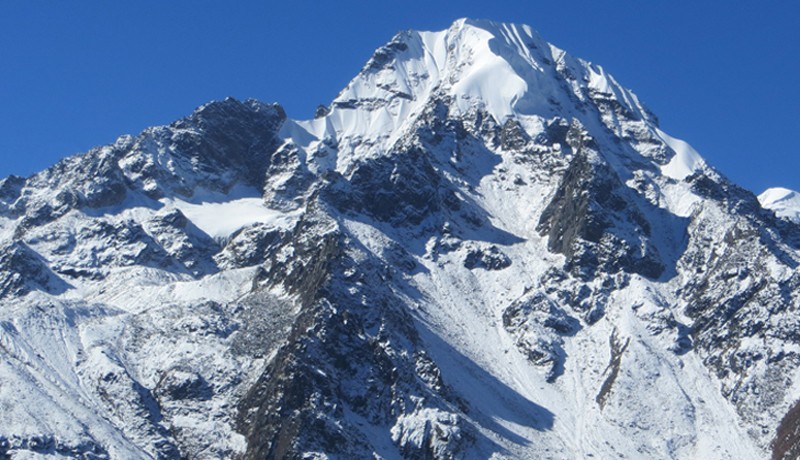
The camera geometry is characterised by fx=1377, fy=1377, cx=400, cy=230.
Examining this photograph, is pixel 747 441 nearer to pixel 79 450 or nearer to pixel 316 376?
pixel 316 376

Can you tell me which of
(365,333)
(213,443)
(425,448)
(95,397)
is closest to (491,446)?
(425,448)

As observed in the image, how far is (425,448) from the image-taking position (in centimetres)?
18038

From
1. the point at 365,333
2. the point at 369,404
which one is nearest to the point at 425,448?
the point at 369,404

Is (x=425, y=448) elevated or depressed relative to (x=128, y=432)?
elevated

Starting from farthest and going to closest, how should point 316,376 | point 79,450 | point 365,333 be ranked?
point 365,333
point 316,376
point 79,450

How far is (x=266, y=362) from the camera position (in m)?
193

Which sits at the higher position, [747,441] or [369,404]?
[747,441]

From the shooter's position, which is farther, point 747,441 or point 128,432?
point 747,441

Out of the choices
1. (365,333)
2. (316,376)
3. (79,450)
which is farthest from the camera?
(365,333)

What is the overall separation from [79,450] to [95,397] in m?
17.2

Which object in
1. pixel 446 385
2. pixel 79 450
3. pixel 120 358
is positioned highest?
pixel 446 385

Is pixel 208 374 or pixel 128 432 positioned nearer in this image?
pixel 128 432

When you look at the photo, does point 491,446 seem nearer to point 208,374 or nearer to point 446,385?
point 446,385

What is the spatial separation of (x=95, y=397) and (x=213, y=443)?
19291 millimetres
